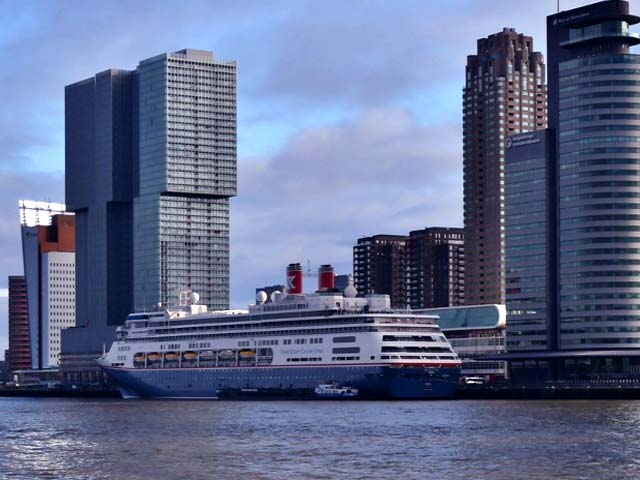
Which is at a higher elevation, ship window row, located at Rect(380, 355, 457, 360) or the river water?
ship window row, located at Rect(380, 355, 457, 360)

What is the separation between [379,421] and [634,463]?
160 feet

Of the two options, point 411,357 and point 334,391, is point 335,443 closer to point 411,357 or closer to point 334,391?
point 334,391

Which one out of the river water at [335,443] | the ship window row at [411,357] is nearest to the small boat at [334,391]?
the ship window row at [411,357]

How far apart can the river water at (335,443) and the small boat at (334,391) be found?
21120 millimetres

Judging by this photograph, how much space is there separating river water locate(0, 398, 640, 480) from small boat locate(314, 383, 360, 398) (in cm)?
2112

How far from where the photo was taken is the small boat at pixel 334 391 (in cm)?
19400

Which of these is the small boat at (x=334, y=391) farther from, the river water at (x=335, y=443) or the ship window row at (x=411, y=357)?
the river water at (x=335, y=443)

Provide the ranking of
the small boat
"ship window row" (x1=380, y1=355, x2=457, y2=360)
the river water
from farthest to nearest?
the small boat < "ship window row" (x1=380, y1=355, x2=457, y2=360) < the river water

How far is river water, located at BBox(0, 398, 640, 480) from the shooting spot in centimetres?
9356

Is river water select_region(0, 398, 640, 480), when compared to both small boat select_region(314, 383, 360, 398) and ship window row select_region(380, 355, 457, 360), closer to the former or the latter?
ship window row select_region(380, 355, 457, 360)

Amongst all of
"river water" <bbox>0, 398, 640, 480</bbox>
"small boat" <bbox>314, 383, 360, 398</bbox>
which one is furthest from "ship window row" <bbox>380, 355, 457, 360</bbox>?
"river water" <bbox>0, 398, 640, 480</bbox>

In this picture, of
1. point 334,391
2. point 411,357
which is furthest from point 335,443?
point 411,357

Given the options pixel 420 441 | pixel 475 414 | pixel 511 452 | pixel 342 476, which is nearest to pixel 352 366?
pixel 475 414

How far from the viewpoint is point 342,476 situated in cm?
9044
